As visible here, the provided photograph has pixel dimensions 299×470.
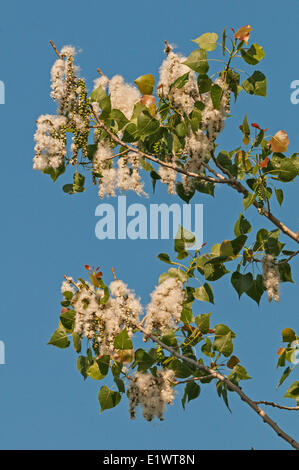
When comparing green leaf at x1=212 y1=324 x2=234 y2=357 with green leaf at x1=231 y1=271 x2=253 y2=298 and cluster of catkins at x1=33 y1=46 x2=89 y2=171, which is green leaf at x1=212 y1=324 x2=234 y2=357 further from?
cluster of catkins at x1=33 y1=46 x2=89 y2=171

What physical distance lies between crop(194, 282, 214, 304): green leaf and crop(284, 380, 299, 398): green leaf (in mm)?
942

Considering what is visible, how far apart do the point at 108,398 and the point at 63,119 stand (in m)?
2.27

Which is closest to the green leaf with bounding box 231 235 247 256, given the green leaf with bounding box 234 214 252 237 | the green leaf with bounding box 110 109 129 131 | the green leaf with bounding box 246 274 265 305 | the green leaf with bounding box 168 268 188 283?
the green leaf with bounding box 234 214 252 237

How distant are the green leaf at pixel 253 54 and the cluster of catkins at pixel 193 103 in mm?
264

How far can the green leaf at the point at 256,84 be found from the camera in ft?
17.1

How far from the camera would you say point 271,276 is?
525 cm

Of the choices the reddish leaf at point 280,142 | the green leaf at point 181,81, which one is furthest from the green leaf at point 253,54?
the reddish leaf at point 280,142

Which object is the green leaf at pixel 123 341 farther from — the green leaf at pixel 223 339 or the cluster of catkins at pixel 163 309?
the green leaf at pixel 223 339

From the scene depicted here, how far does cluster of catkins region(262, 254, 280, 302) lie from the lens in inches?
202

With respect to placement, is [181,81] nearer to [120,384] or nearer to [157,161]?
[157,161]

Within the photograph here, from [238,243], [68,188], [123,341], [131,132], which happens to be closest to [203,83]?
[131,132]

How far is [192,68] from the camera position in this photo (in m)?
4.96

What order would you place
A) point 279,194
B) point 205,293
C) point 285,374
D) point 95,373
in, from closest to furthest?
point 95,373 → point 285,374 → point 205,293 → point 279,194

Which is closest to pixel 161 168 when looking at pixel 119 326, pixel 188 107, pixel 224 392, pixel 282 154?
pixel 188 107
